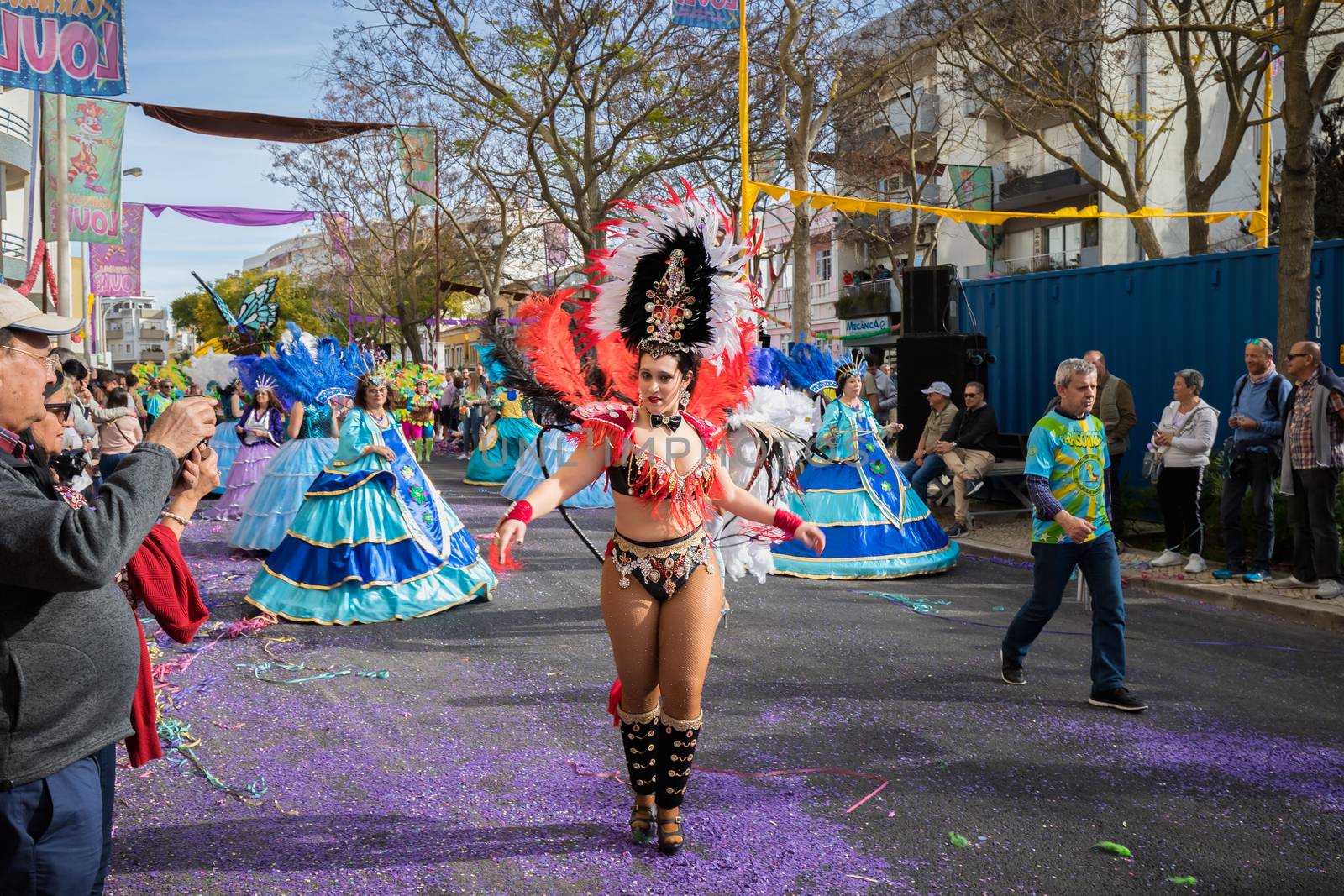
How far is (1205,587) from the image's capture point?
25.7ft

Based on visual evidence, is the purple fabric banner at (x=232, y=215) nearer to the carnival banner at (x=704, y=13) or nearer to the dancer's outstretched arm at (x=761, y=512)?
the carnival banner at (x=704, y=13)

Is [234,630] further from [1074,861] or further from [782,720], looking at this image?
[1074,861]

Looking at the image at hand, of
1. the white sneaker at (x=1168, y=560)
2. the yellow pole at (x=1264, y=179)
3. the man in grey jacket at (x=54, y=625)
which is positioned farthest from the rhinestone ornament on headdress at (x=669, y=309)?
the yellow pole at (x=1264, y=179)

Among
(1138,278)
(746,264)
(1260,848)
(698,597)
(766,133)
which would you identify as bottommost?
(1260,848)

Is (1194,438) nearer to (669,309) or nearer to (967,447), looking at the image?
(967,447)

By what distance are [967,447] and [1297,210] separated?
3570mm

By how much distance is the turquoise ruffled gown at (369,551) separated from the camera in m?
6.87

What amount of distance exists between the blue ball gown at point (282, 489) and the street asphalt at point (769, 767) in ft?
10.6

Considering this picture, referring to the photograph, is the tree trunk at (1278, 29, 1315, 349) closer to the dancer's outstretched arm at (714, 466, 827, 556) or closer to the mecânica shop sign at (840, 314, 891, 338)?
the dancer's outstretched arm at (714, 466, 827, 556)

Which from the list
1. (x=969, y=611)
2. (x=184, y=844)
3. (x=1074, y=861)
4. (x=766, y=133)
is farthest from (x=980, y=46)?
(x=184, y=844)

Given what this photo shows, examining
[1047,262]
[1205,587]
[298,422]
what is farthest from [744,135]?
[1047,262]

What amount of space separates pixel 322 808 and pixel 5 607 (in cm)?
211

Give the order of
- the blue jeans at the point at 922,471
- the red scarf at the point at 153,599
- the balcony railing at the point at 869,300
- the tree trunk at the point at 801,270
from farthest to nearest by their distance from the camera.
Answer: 1. the balcony railing at the point at 869,300
2. the tree trunk at the point at 801,270
3. the blue jeans at the point at 922,471
4. the red scarf at the point at 153,599

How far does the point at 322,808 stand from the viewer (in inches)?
152
